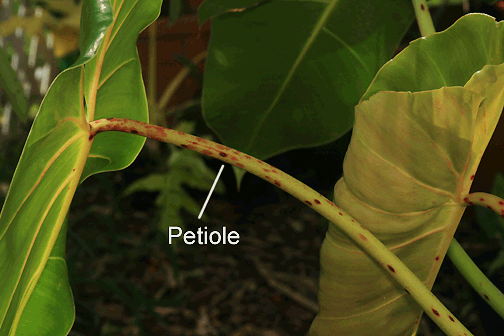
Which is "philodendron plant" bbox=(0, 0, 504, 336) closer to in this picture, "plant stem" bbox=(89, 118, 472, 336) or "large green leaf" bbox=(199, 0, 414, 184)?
"plant stem" bbox=(89, 118, 472, 336)

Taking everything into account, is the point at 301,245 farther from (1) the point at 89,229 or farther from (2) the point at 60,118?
(2) the point at 60,118

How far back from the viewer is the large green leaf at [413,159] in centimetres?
30

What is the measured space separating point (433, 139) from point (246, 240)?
4.69 ft

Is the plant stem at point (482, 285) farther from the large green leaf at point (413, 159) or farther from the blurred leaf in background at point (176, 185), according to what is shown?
the blurred leaf in background at point (176, 185)

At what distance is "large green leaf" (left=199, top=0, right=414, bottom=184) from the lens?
527 mm

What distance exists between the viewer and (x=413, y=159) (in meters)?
0.32

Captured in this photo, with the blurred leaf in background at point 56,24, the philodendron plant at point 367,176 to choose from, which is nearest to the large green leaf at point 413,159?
the philodendron plant at point 367,176

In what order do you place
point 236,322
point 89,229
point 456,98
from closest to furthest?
1. point 456,98
2. point 236,322
3. point 89,229

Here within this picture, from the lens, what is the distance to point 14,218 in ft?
1.09

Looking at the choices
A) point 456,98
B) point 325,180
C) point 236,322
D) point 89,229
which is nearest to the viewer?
point 456,98

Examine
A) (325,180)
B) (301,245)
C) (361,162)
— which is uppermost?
(361,162)

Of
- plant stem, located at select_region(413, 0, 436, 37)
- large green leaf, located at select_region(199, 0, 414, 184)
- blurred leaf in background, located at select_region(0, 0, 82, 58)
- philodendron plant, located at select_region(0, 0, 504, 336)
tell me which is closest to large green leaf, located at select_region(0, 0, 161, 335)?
philodendron plant, located at select_region(0, 0, 504, 336)

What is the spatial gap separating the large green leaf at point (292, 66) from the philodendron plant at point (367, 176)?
0.55 ft

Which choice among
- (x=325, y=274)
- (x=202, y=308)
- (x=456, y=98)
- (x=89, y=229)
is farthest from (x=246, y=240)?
(x=456, y=98)
